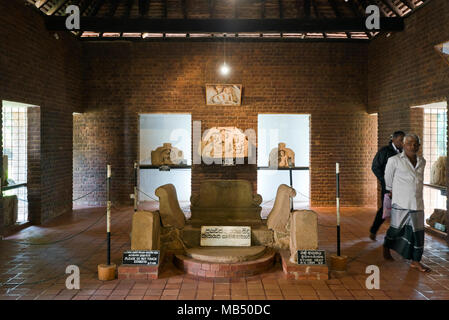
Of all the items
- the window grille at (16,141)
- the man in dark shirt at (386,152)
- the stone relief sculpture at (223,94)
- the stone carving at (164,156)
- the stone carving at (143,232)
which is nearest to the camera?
the stone carving at (143,232)

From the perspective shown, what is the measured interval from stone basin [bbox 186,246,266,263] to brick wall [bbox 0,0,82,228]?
14.3 feet

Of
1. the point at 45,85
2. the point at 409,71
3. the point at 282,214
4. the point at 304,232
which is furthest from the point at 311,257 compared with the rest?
the point at 45,85

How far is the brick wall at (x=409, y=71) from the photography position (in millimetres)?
7191

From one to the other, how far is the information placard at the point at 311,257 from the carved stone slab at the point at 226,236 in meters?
0.89

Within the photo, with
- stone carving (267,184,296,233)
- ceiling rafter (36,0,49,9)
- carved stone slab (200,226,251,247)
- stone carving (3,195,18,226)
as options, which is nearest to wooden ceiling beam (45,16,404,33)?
ceiling rafter (36,0,49,9)

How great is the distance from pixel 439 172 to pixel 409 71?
2.16m

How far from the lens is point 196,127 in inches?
418

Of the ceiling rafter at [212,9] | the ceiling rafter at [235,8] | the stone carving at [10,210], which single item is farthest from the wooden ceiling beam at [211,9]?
the stone carving at [10,210]

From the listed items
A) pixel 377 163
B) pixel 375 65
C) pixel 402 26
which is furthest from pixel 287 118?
pixel 377 163

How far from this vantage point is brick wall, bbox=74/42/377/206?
34.6 ft

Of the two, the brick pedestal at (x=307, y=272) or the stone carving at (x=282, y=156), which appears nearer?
the brick pedestal at (x=307, y=272)

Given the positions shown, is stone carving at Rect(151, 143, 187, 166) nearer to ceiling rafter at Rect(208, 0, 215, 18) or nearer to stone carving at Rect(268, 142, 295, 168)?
stone carving at Rect(268, 142, 295, 168)

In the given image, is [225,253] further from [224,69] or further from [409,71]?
[224,69]

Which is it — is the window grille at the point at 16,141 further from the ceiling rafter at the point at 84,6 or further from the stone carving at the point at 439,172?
the stone carving at the point at 439,172
